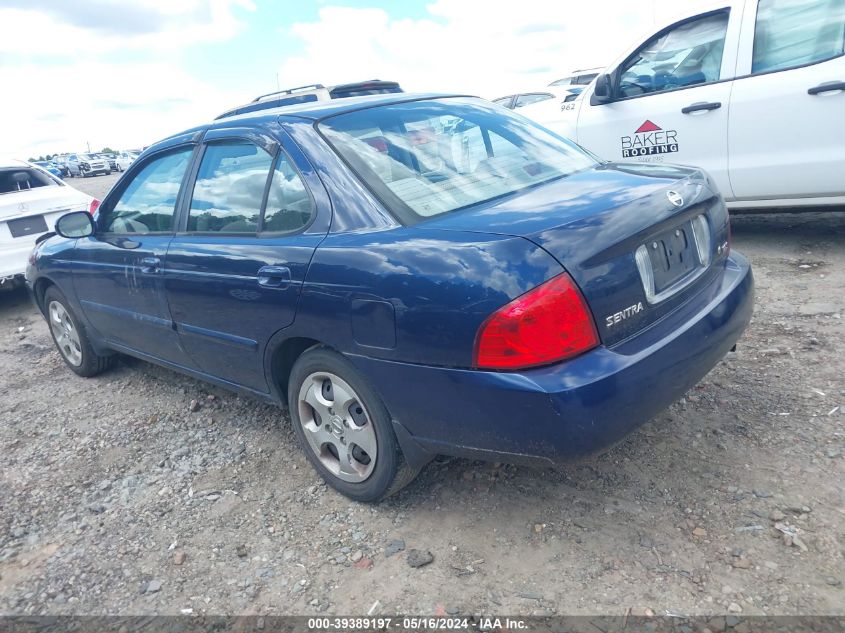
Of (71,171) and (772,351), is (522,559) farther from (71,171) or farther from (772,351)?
(71,171)

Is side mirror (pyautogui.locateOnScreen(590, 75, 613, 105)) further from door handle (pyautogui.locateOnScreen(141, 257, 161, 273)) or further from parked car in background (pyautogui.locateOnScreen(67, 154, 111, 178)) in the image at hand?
parked car in background (pyautogui.locateOnScreen(67, 154, 111, 178))

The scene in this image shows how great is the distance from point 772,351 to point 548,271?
87.3 inches

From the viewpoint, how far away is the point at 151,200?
3.79 metres

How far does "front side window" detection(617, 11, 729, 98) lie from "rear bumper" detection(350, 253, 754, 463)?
3502 millimetres

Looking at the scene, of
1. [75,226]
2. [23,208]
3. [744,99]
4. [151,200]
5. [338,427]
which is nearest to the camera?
[338,427]

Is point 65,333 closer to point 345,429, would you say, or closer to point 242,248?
point 242,248

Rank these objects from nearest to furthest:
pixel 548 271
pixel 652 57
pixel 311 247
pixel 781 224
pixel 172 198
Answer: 1. pixel 548 271
2. pixel 311 247
3. pixel 172 198
4. pixel 652 57
5. pixel 781 224

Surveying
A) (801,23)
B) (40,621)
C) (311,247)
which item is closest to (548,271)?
(311,247)

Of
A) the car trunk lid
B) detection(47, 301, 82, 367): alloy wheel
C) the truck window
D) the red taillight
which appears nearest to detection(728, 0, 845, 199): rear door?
the car trunk lid

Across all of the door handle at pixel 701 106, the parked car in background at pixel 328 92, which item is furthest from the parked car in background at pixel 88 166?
the door handle at pixel 701 106

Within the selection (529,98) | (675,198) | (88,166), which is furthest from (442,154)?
(88,166)

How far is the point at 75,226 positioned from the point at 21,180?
367cm

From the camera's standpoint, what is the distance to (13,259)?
22.0 ft

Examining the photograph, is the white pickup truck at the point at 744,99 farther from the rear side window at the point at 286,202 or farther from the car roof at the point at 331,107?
the rear side window at the point at 286,202
